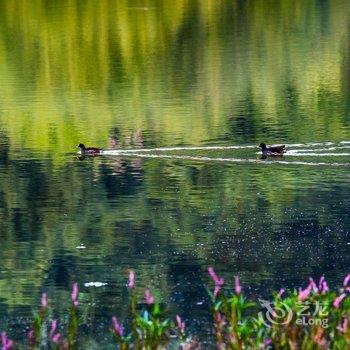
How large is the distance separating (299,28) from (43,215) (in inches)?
1173

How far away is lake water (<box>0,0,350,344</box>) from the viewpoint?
14.2 m

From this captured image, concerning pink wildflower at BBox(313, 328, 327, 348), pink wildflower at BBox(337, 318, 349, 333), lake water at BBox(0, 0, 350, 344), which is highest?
lake water at BBox(0, 0, 350, 344)

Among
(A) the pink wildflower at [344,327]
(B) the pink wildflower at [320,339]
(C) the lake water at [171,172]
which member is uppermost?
(C) the lake water at [171,172]

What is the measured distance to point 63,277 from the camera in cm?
1416

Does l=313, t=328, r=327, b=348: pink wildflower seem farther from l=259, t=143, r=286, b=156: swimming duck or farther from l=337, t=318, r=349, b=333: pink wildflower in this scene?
l=259, t=143, r=286, b=156: swimming duck

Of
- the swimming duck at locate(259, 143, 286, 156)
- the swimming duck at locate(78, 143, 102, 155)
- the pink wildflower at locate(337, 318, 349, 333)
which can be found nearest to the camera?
the pink wildflower at locate(337, 318, 349, 333)

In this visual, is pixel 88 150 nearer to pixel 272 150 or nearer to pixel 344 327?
pixel 272 150

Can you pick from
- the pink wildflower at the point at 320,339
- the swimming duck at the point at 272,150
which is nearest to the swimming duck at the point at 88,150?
the swimming duck at the point at 272,150

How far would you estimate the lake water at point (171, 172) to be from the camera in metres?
14.2

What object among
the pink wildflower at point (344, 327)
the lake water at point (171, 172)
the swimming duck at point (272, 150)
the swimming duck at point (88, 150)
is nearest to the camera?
the pink wildflower at point (344, 327)

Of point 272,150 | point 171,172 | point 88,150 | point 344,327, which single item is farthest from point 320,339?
point 88,150

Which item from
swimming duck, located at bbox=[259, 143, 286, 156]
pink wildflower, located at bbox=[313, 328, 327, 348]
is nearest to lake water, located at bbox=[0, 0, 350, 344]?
swimming duck, located at bbox=[259, 143, 286, 156]

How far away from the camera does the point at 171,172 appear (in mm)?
20109

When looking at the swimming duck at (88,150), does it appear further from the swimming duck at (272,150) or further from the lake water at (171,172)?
the swimming duck at (272,150)
